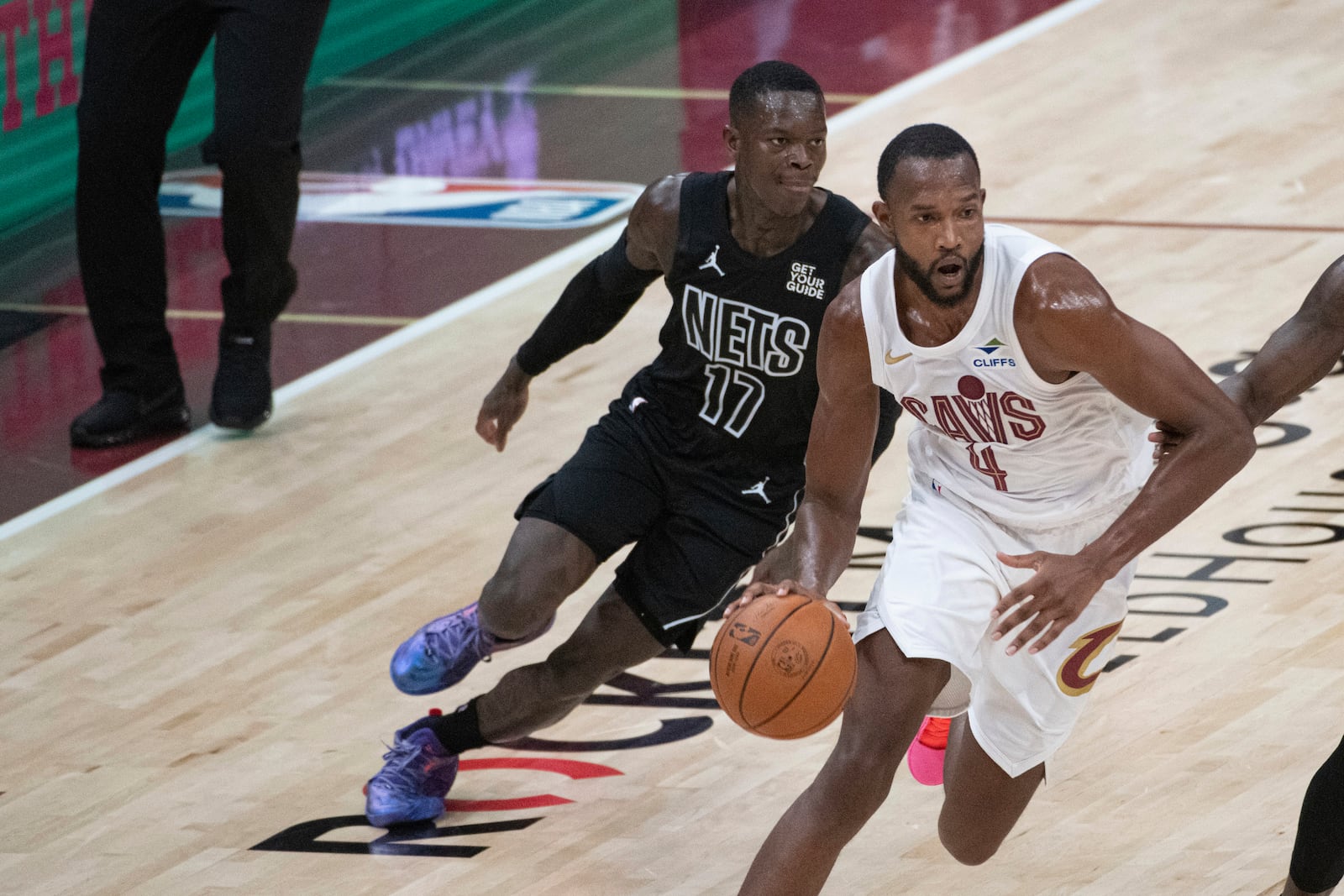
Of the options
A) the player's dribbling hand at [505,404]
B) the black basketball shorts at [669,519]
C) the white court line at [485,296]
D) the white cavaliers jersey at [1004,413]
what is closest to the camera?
the white cavaliers jersey at [1004,413]

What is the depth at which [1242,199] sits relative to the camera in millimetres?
9266

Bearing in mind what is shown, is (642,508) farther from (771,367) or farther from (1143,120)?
(1143,120)

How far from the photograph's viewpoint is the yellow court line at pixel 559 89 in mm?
11418

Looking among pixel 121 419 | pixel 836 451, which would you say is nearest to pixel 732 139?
pixel 836 451

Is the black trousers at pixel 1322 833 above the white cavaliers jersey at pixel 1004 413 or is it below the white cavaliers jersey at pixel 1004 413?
below

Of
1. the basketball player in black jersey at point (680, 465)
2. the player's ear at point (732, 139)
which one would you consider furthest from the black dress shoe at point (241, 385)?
the player's ear at point (732, 139)

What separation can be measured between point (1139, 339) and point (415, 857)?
2.07 metres

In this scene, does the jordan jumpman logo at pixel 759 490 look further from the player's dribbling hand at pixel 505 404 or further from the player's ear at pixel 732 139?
the player's ear at pixel 732 139

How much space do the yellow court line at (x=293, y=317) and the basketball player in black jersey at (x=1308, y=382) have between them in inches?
202

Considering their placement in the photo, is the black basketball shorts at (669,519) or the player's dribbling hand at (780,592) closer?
the player's dribbling hand at (780,592)

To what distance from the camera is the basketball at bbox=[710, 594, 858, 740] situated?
13.0ft

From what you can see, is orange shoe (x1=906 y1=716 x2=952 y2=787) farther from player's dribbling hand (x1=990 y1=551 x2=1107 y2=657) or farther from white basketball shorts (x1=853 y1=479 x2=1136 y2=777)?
player's dribbling hand (x1=990 y1=551 x2=1107 y2=657)

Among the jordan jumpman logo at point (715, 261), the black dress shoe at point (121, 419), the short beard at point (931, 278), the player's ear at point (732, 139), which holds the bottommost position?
the black dress shoe at point (121, 419)

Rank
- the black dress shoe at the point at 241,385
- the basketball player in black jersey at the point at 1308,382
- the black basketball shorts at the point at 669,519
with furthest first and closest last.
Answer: the black dress shoe at the point at 241,385
the black basketball shorts at the point at 669,519
the basketball player in black jersey at the point at 1308,382
